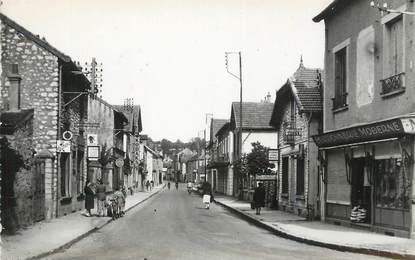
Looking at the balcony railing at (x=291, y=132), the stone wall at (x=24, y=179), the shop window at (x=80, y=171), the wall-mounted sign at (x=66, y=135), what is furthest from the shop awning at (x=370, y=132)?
the shop window at (x=80, y=171)

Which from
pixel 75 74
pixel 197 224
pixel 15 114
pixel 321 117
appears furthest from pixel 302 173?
pixel 15 114

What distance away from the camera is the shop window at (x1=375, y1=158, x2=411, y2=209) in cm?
1479

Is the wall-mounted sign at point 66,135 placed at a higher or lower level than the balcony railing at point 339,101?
lower

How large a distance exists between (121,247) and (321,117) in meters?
12.5

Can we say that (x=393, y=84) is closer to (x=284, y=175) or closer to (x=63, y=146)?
(x=63, y=146)

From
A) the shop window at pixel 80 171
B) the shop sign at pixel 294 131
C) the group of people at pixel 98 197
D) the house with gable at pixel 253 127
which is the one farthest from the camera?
the house with gable at pixel 253 127

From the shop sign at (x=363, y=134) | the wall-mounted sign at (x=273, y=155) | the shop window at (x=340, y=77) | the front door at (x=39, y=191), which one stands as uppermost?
the shop window at (x=340, y=77)

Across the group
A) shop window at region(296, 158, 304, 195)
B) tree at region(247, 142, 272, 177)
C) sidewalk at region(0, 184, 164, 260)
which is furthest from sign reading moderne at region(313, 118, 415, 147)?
tree at region(247, 142, 272, 177)

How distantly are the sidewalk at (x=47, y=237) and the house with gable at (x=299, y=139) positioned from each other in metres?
7.87

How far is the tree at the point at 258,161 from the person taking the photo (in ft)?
116

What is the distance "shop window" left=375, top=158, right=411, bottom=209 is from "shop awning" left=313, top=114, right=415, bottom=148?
778mm

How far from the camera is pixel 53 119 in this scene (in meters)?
21.6

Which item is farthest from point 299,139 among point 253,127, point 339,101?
point 253,127

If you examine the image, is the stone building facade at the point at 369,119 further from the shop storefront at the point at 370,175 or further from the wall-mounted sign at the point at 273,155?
the wall-mounted sign at the point at 273,155
